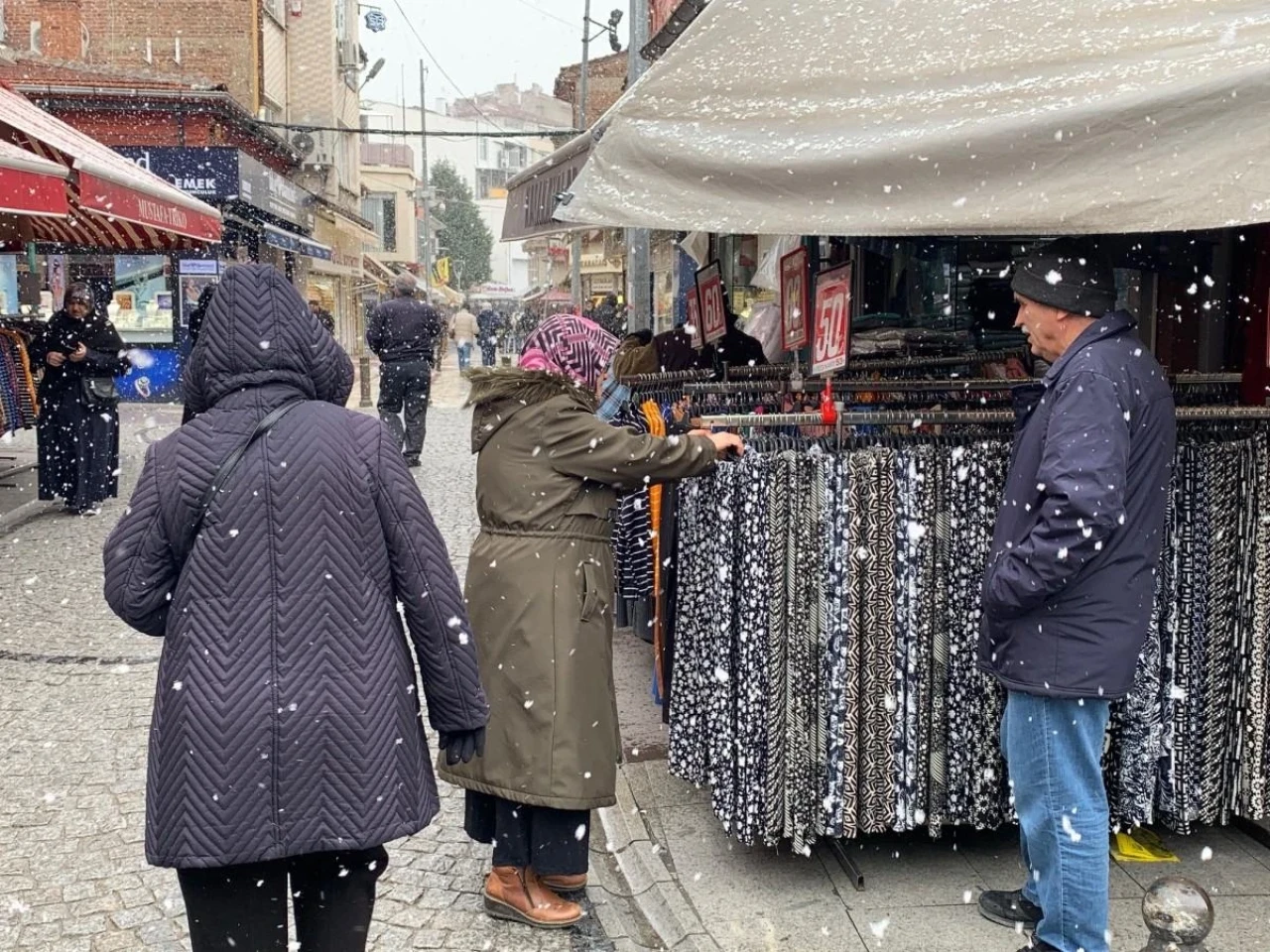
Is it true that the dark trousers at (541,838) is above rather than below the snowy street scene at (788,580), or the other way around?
below

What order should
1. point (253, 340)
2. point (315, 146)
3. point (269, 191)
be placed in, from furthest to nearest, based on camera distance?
1. point (315, 146)
2. point (269, 191)
3. point (253, 340)

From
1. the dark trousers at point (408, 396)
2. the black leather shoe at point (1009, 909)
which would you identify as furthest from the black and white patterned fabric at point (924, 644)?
the dark trousers at point (408, 396)

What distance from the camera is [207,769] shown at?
7.49 ft

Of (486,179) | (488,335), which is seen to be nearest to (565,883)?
(488,335)

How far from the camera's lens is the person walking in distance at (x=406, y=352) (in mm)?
12758

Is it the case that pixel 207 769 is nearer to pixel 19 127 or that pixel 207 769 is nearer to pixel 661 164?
pixel 661 164

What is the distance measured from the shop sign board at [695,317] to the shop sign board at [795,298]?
1331 millimetres

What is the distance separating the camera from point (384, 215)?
56812 mm

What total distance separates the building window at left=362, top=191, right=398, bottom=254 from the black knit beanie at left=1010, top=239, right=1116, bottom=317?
5433cm

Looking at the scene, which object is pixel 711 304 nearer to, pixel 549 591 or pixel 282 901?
pixel 549 591

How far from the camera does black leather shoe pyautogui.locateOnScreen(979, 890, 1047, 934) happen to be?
11.3 ft

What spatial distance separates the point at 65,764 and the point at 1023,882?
12.2ft

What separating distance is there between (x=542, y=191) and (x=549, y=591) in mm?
3900

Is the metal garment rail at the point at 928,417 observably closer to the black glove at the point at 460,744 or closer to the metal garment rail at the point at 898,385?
the metal garment rail at the point at 898,385
